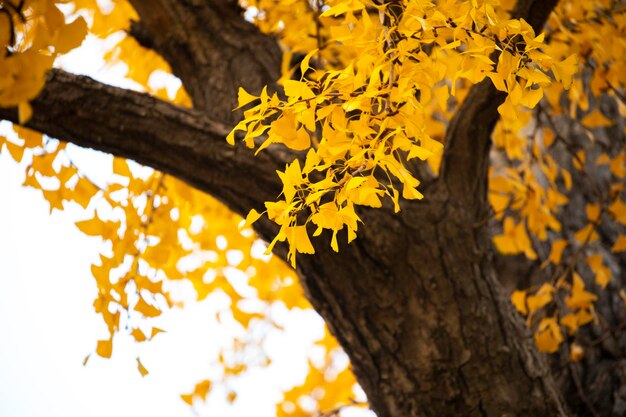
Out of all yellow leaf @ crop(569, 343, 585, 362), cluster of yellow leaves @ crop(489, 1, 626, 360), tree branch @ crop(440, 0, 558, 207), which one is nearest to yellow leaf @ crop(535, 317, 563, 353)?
cluster of yellow leaves @ crop(489, 1, 626, 360)

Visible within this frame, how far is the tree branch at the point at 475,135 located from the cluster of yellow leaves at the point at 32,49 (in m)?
0.71

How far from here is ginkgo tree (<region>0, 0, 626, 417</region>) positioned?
0.85 metres

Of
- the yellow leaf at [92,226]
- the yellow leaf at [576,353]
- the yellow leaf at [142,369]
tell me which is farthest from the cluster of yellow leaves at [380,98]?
the yellow leaf at [576,353]

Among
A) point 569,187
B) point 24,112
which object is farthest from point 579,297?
point 24,112

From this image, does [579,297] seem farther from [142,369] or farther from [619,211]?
[142,369]

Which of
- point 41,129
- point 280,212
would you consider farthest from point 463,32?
point 41,129

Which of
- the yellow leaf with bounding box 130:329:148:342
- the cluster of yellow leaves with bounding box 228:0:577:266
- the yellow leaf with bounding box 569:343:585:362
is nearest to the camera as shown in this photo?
the cluster of yellow leaves with bounding box 228:0:577:266

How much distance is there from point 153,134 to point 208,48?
1.25ft

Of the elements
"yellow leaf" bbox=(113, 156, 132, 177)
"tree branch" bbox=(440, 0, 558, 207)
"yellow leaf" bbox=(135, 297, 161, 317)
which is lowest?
"yellow leaf" bbox=(135, 297, 161, 317)

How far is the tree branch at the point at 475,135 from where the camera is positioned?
4.23 ft

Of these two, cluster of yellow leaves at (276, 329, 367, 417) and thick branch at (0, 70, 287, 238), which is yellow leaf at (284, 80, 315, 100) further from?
cluster of yellow leaves at (276, 329, 367, 417)

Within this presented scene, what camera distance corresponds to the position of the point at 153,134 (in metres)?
1.29

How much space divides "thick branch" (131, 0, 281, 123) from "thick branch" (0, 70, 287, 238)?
0.26m

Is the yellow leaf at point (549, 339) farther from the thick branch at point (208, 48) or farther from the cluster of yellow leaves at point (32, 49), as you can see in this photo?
the cluster of yellow leaves at point (32, 49)
